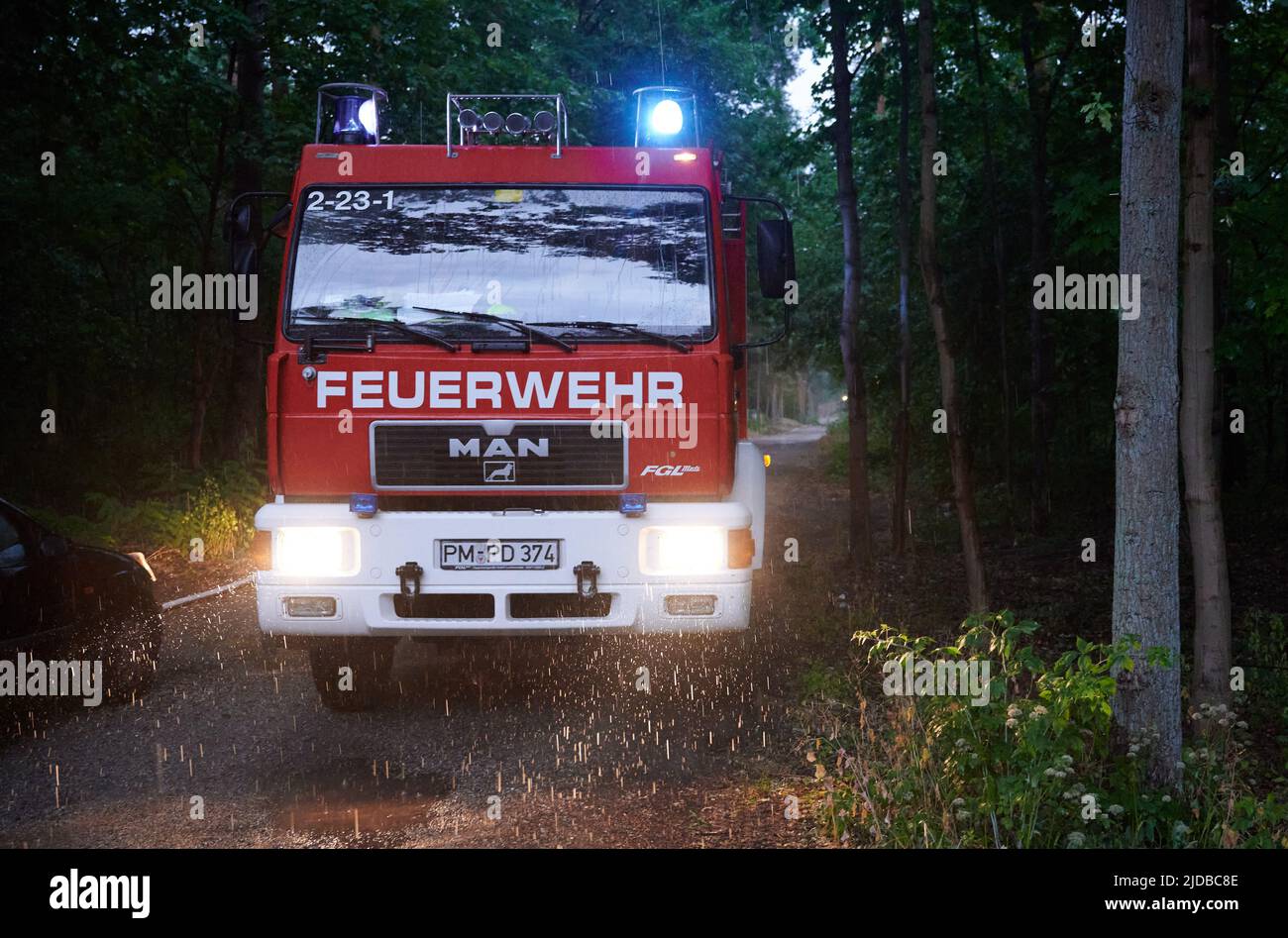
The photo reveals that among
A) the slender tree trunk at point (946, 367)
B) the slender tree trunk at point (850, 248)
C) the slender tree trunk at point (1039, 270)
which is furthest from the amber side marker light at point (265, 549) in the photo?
the slender tree trunk at point (1039, 270)

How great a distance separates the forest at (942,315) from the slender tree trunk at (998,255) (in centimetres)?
9

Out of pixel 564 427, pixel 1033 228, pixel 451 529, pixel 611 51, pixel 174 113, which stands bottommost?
pixel 451 529

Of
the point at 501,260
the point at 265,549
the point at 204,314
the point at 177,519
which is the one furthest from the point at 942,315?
the point at 204,314

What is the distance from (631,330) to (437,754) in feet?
7.89

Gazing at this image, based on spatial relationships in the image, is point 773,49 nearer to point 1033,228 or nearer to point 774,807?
point 1033,228

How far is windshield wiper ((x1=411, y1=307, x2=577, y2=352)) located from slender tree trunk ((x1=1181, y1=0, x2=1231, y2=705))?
10.5 ft

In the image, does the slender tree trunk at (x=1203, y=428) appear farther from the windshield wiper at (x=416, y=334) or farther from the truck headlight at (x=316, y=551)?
the truck headlight at (x=316, y=551)

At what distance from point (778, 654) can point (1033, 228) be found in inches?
385

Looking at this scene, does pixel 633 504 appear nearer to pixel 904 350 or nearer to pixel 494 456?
pixel 494 456

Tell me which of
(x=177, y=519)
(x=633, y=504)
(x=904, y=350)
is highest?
(x=904, y=350)

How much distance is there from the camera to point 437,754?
6.23 m

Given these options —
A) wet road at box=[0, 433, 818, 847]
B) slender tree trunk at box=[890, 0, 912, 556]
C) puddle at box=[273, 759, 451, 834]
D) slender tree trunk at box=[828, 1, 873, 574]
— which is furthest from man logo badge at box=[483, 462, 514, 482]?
slender tree trunk at box=[890, 0, 912, 556]
